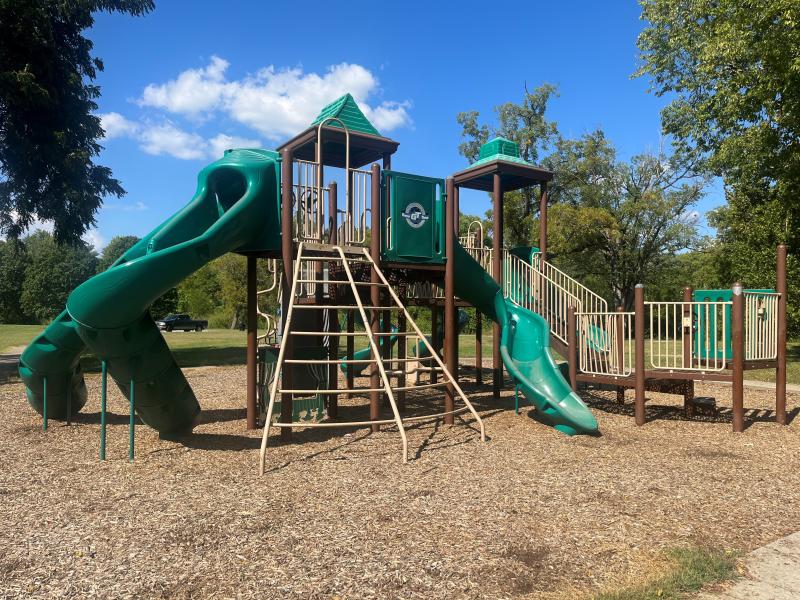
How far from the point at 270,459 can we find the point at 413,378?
853 cm

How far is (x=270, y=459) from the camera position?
7.05m

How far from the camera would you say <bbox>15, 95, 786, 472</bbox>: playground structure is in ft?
23.4

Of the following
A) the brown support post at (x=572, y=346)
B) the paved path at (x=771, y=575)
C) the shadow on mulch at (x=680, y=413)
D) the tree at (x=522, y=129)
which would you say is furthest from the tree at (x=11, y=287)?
the paved path at (x=771, y=575)

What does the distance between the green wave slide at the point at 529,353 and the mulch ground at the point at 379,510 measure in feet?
1.37

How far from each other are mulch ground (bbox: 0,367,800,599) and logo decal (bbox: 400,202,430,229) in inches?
128

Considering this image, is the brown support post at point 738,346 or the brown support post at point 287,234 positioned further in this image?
the brown support post at point 738,346

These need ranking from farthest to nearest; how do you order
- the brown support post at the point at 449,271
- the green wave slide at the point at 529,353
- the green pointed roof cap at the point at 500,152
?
the green pointed roof cap at the point at 500,152 < the brown support post at the point at 449,271 < the green wave slide at the point at 529,353

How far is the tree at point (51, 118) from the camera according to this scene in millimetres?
17641

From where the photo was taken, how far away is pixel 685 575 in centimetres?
394

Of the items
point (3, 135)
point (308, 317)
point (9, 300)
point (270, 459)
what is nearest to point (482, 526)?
point (270, 459)

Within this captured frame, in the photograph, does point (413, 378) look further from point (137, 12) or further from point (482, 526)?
point (137, 12)

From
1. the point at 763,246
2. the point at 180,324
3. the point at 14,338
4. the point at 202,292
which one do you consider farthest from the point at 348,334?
the point at 202,292

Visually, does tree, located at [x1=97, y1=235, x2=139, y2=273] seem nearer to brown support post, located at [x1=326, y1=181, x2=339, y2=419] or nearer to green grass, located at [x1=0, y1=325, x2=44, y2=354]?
green grass, located at [x1=0, y1=325, x2=44, y2=354]

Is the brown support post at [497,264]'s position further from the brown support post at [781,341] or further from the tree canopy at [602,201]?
the tree canopy at [602,201]
